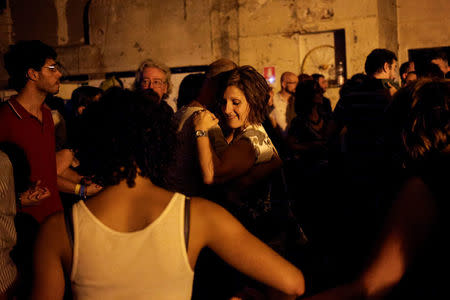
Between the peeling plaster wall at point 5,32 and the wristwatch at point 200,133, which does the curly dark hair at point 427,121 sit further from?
the peeling plaster wall at point 5,32

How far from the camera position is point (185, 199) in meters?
1.53

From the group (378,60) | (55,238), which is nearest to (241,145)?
(55,238)

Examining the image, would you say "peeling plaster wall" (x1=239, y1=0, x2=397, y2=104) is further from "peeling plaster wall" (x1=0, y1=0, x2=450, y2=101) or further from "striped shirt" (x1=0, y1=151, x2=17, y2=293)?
"striped shirt" (x1=0, y1=151, x2=17, y2=293)

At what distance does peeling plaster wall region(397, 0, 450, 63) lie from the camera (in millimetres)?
10484

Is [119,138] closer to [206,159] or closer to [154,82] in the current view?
[206,159]

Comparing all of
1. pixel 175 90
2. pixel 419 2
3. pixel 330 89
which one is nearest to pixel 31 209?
pixel 175 90

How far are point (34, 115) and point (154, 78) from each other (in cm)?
127

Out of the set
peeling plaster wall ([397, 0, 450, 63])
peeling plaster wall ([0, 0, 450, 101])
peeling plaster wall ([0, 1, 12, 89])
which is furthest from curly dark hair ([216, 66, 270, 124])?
peeling plaster wall ([0, 1, 12, 89])

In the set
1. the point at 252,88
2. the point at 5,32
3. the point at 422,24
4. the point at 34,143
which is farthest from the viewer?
the point at 5,32

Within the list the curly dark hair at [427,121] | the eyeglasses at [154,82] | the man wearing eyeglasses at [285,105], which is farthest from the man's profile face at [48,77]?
the man wearing eyeglasses at [285,105]

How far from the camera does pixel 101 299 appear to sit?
1479mm

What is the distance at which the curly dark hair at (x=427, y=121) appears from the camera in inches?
64.0

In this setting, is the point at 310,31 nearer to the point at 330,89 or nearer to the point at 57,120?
the point at 330,89

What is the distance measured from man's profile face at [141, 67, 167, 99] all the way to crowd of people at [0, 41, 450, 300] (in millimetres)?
954
